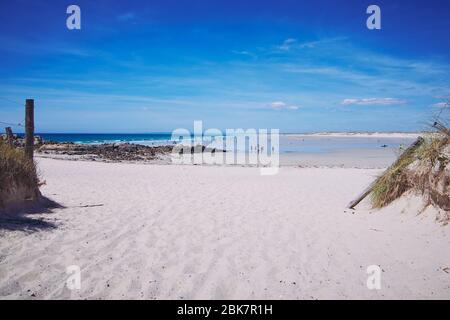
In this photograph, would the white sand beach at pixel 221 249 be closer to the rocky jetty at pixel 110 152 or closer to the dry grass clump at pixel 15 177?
the dry grass clump at pixel 15 177

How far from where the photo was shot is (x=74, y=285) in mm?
4160

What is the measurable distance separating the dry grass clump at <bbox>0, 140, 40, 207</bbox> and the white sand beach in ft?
2.03

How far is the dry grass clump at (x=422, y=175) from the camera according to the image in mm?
6418

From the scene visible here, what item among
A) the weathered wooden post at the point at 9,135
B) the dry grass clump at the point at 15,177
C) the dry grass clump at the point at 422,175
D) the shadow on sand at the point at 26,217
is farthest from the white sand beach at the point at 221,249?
the weathered wooden post at the point at 9,135

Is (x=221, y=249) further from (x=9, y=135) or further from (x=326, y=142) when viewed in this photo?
(x=326, y=142)

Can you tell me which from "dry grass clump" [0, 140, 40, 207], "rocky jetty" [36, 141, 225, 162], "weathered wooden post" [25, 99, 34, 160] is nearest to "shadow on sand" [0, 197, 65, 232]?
"dry grass clump" [0, 140, 40, 207]

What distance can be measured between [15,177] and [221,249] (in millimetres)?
4991

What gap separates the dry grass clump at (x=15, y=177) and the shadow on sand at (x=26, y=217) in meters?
0.19

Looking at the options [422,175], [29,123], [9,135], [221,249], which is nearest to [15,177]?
[29,123]

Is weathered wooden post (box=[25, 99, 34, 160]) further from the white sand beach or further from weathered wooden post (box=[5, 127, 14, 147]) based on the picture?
the white sand beach

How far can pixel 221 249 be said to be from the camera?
5578 mm

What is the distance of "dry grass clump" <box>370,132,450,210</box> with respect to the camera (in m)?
6.42

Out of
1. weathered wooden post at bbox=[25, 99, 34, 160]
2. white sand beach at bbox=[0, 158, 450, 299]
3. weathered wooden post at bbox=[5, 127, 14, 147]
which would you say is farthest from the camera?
weathered wooden post at bbox=[5, 127, 14, 147]
